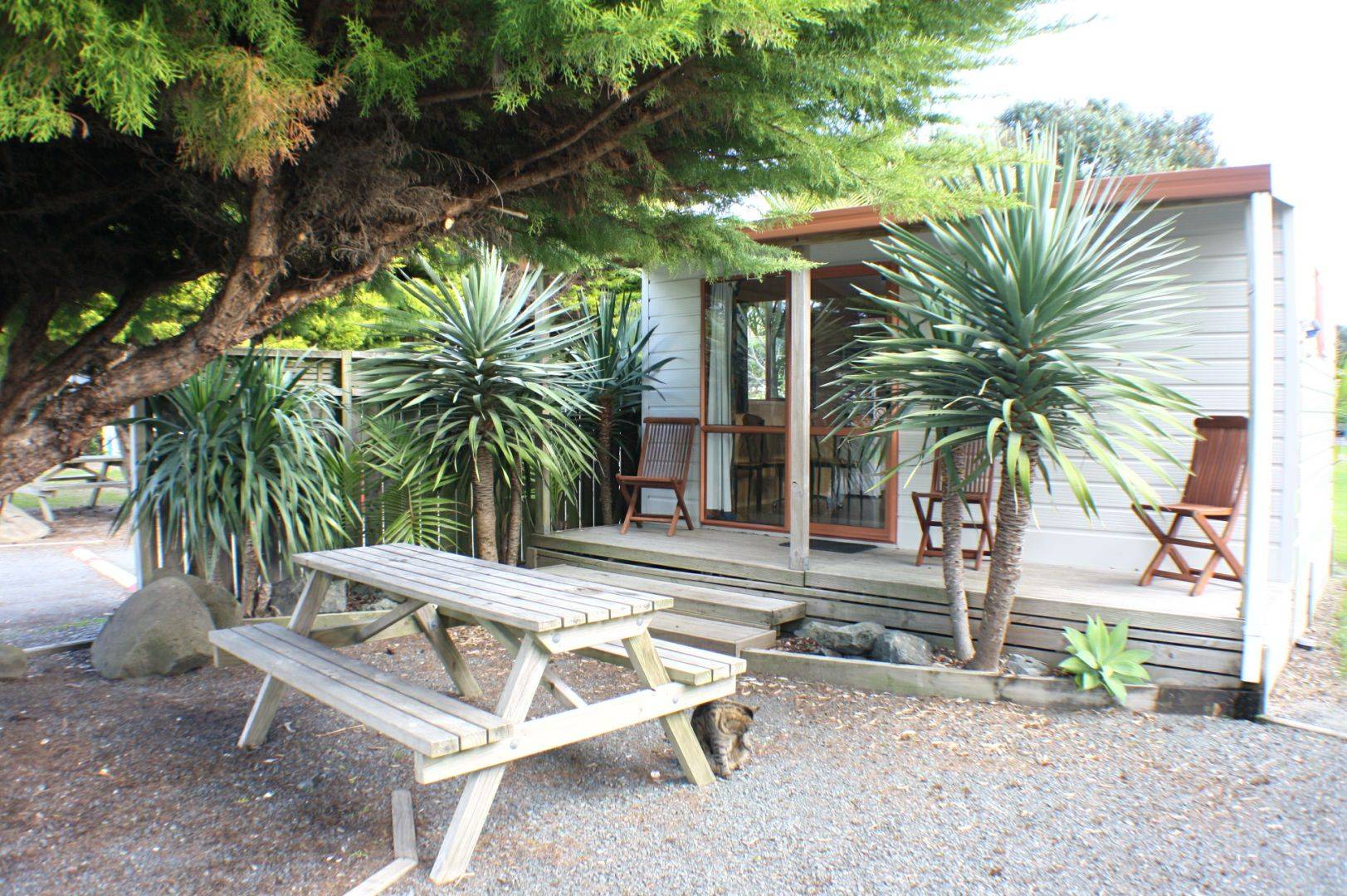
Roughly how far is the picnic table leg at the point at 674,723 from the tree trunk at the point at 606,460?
4.12 metres

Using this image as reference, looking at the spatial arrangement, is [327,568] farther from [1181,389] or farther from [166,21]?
[1181,389]

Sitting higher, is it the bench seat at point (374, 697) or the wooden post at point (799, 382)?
the wooden post at point (799, 382)

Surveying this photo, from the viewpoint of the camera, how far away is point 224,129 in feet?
6.61

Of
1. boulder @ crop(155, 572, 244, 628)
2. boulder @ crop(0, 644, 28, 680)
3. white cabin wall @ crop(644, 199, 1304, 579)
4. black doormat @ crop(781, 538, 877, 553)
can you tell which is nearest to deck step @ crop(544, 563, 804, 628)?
black doormat @ crop(781, 538, 877, 553)

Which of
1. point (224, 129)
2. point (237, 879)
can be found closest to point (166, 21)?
point (224, 129)

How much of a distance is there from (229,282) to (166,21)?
3.35ft

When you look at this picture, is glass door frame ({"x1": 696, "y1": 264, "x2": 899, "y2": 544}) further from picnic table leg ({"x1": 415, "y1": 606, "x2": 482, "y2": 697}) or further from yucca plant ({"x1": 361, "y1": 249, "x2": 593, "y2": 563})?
picnic table leg ({"x1": 415, "y1": 606, "x2": 482, "y2": 697})

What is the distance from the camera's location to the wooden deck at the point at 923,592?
4.11 metres

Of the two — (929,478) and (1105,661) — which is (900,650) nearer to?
(1105,661)

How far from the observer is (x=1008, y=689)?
164 inches

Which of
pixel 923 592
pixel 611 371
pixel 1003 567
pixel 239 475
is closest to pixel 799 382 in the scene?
pixel 923 592

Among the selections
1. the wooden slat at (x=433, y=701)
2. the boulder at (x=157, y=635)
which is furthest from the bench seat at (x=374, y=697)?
the boulder at (x=157, y=635)

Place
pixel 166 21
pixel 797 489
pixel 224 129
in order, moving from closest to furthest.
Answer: pixel 166 21, pixel 224 129, pixel 797 489

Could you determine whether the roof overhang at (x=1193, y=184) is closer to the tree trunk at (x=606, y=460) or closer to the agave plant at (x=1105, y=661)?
the agave plant at (x=1105, y=661)
